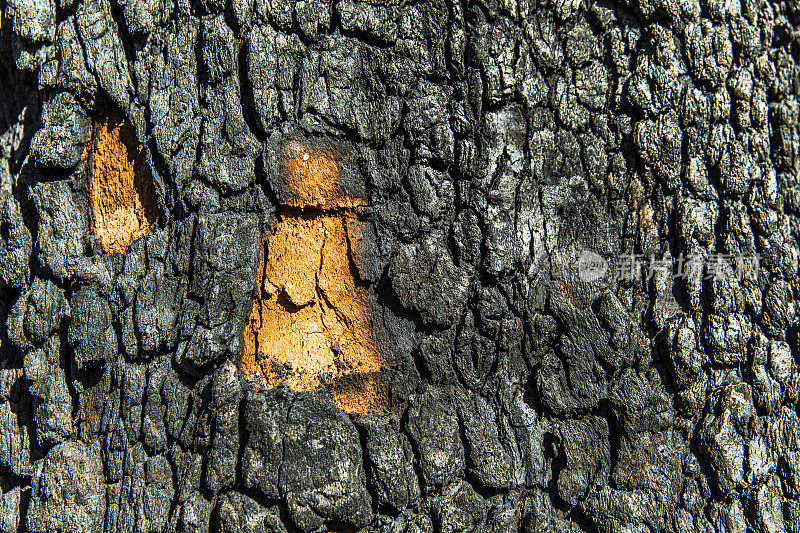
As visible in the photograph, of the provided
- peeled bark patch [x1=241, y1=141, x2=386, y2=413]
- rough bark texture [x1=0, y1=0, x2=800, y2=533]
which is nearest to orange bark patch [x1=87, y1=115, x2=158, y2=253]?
rough bark texture [x1=0, y1=0, x2=800, y2=533]

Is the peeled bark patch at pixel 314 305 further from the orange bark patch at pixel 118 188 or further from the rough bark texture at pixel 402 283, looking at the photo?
the orange bark patch at pixel 118 188

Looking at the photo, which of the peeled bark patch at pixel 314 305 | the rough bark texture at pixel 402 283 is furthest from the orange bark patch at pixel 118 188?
the peeled bark patch at pixel 314 305

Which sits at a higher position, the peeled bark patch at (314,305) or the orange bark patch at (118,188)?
the orange bark patch at (118,188)

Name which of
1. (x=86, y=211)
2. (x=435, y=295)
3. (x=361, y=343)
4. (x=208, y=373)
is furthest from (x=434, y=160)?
(x=86, y=211)

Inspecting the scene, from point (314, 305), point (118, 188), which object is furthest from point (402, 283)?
point (118, 188)

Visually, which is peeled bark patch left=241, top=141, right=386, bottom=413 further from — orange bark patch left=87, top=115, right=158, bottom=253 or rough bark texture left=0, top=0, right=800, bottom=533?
orange bark patch left=87, top=115, right=158, bottom=253

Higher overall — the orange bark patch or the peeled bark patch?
the orange bark patch
